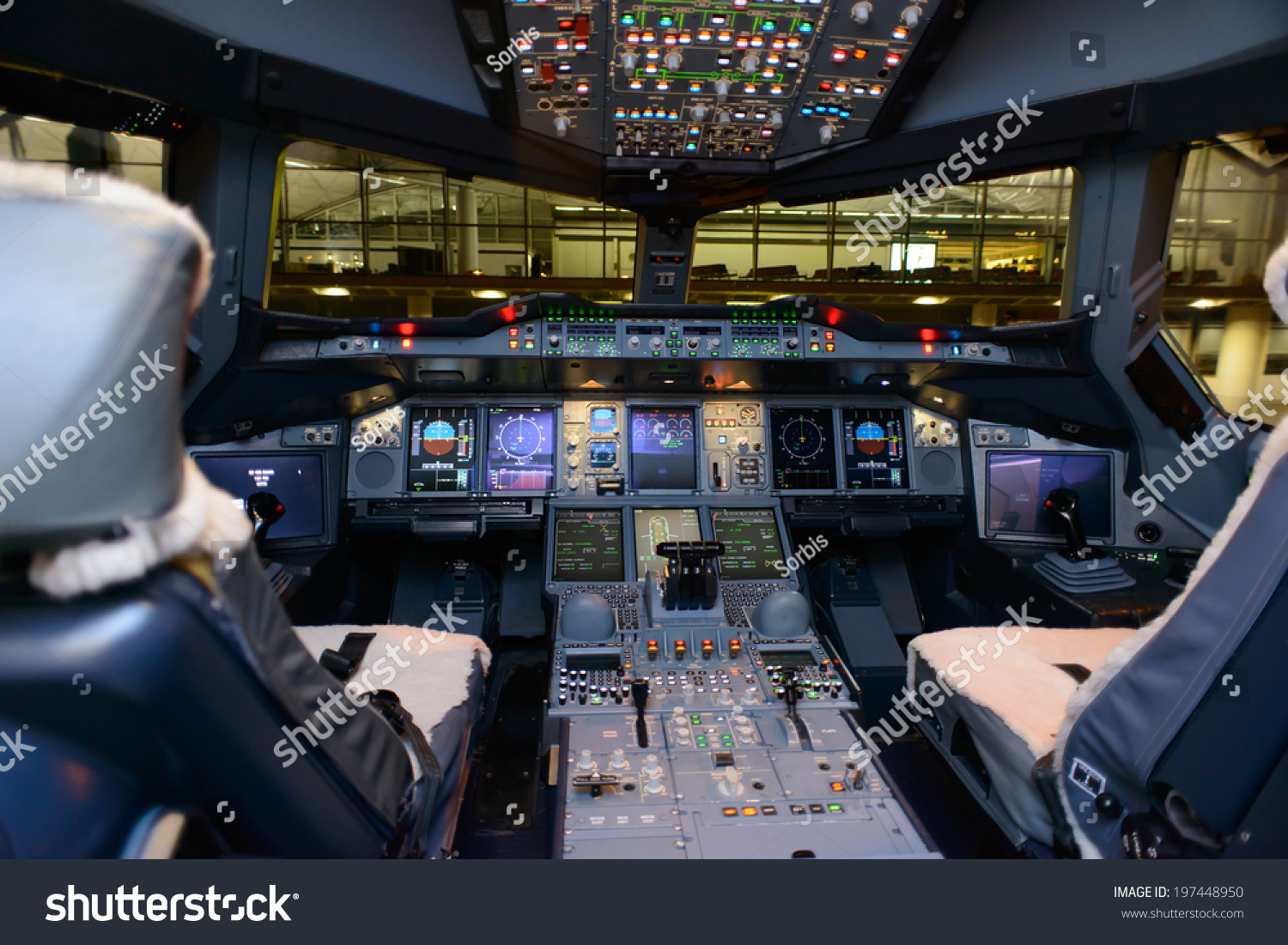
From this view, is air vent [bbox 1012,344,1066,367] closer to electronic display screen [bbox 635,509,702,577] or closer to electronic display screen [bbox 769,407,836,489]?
electronic display screen [bbox 769,407,836,489]

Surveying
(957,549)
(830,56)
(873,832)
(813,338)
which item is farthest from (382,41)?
(957,549)

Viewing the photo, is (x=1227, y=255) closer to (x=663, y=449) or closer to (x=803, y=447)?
(x=803, y=447)

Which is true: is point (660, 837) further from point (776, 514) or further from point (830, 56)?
point (830, 56)

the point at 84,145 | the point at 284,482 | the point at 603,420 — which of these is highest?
the point at 84,145

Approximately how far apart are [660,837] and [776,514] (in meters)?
1.81

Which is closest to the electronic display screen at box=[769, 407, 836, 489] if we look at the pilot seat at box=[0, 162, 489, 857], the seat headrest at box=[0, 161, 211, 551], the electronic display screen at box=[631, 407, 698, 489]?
the electronic display screen at box=[631, 407, 698, 489]

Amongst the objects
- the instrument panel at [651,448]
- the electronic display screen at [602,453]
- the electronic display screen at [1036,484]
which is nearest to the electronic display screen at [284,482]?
the instrument panel at [651,448]

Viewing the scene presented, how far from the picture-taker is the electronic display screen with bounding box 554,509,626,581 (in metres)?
2.71

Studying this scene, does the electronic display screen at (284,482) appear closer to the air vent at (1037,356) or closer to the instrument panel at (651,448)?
the instrument panel at (651,448)

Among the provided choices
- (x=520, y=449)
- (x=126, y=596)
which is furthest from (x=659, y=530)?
(x=126, y=596)

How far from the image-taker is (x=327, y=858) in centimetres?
85

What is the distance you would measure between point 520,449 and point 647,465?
1.99 ft

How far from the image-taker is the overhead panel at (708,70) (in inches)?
79.4

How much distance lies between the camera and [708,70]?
7.52 ft
